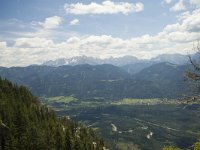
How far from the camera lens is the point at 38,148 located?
11894cm

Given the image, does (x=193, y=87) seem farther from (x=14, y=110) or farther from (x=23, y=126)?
(x=14, y=110)

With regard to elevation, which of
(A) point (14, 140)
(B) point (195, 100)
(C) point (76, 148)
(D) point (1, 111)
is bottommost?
(C) point (76, 148)

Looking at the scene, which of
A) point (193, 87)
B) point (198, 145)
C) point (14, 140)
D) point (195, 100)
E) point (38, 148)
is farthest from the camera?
point (38, 148)

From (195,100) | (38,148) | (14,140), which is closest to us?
(195,100)

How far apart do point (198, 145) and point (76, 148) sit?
348ft

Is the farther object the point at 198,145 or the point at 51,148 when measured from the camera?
the point at 51,148

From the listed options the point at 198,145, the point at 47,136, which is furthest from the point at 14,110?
the point at 198,145

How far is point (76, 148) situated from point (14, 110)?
1254 inches

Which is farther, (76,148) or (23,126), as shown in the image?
(76,148)

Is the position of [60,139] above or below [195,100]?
below

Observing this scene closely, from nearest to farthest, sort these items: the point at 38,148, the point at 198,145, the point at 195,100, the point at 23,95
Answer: the point at 195,100
the point at 198,145
the point at 38,148
the point at 23,95

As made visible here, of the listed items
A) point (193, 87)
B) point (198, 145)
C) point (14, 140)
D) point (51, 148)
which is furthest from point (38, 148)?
point (193, 87)

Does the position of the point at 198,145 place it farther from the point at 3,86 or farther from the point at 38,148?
the point at 3,86

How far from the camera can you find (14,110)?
131m
